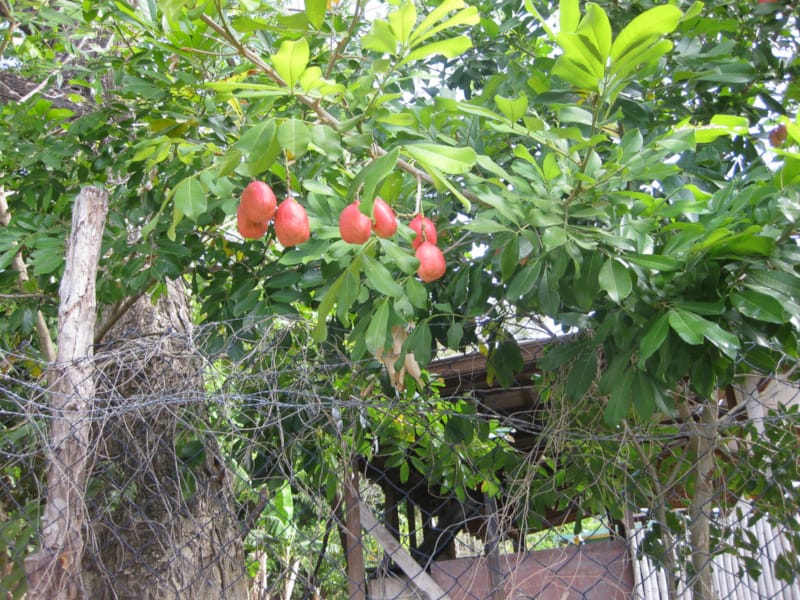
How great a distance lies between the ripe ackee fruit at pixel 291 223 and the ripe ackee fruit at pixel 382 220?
0.49 ft

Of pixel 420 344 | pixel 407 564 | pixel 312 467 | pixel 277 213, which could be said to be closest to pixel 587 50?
pixel 277 213

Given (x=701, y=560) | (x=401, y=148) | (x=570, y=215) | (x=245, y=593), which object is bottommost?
(x=245, y=593)

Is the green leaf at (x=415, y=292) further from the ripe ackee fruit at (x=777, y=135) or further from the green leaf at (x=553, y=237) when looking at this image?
the ripe ackee fruit at (x=777, y=135)

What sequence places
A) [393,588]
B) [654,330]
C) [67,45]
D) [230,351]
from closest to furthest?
[654,330] → [230,351] → [67,45] → [393,588]

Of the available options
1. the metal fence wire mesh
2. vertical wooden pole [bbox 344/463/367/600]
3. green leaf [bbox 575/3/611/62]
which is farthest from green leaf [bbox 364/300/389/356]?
vertical wooden pole [bbox 344/463/367/600]

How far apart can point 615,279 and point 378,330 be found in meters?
0.56

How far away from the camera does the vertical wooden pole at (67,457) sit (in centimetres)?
184

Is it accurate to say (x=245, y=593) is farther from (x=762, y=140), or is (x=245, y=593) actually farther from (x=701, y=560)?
(x=762, y=140)

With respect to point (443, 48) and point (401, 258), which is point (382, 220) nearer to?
point (401, 258)

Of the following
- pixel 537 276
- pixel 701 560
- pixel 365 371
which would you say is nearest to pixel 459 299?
pixel 537 276

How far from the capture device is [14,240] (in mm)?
2553

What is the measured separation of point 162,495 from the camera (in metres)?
2.04

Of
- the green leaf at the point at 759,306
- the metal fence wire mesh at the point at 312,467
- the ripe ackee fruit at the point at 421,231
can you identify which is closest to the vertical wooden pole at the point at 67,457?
the metal fence wire mesh at the point at 312,467

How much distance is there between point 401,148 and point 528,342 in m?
1.77
